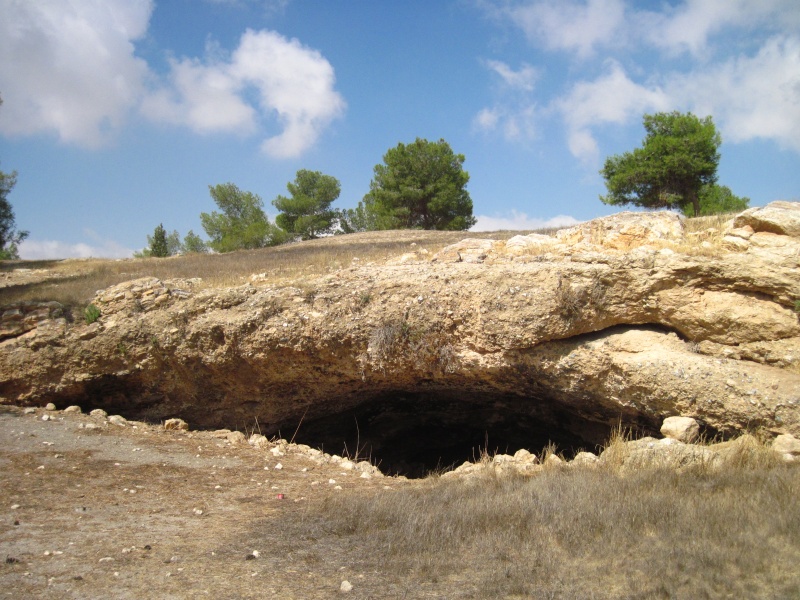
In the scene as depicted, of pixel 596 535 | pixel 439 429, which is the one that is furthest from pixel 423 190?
pixel 596 535

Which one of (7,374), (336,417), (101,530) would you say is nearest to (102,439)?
(7,374)

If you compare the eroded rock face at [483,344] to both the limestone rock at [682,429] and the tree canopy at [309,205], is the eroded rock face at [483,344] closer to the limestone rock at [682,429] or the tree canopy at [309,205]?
the limestone rock at [682,429]

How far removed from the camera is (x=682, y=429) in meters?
6.92

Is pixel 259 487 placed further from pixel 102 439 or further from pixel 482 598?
pixel 482 598

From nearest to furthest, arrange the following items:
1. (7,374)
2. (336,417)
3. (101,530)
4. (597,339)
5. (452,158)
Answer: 1. (101,530)
2. (597,339)
3. (7,374)
4. (336,417)
5. (452,158)

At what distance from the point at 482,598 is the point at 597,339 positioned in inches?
198

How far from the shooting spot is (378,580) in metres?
4.18

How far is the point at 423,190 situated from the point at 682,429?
3017 cm

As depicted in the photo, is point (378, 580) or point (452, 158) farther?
point (452, 158)

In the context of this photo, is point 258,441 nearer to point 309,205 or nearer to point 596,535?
point 596,535

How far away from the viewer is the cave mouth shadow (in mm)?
10062

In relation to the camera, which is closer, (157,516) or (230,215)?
(157,516)

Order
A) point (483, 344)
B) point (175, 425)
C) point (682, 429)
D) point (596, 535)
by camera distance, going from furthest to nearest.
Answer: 1. point (175, 425)
2. point (483, 344)
3. point (682, 429)
4. point (596, 535)

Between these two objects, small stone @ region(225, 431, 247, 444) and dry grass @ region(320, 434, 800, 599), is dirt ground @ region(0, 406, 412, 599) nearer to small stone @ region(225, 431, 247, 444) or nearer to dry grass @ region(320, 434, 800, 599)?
small stone @ region(225, 431, 247, 444)
